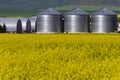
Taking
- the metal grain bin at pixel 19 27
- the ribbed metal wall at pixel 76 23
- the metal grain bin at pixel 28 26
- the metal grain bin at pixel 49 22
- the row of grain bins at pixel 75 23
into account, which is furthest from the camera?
the metal grain bin at pixel 28 26

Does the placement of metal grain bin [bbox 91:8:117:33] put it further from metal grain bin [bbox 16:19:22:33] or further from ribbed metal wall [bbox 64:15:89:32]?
metal grain bin [bbox 16:19:22:33]

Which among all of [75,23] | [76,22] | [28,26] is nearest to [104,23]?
[76,22]

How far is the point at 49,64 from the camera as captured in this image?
1120cm

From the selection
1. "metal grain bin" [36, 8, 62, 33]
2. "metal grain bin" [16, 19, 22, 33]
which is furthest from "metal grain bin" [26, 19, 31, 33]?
"metal grain bin" [36, 8, 62, 33]

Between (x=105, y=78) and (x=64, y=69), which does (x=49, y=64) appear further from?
(x=105, y=78)

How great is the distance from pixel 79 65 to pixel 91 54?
3266 mm

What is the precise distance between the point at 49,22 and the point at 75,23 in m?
4.45

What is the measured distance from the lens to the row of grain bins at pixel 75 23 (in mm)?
68875

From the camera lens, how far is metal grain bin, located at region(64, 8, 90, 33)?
6847 cm

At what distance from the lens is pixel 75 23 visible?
69.2 m

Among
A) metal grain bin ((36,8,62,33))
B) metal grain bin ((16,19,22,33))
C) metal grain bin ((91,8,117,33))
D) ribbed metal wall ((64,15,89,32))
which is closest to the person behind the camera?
ribbed metal wall ((64,15,89,32))

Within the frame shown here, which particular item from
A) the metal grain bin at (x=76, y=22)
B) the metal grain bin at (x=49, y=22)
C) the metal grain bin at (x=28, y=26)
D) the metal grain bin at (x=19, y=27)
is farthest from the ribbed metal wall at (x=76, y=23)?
the metal grain bin at (x=19, y=27)

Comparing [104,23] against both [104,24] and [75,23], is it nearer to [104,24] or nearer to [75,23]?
[104,24]

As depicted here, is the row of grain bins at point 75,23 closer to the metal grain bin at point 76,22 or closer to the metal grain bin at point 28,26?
the metal grain bin at point 76,22
